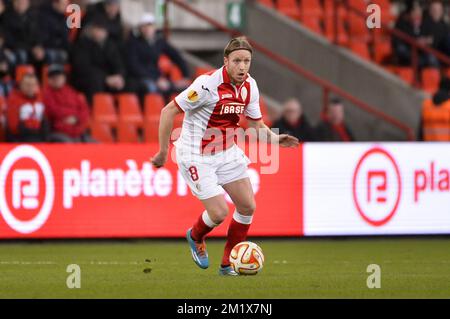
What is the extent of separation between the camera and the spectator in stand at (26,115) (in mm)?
16031

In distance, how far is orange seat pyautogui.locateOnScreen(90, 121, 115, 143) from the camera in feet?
56.3

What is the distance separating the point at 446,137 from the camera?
17.9m

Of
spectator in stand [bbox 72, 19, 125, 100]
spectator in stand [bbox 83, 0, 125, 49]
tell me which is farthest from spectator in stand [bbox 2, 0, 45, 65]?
spectator in stand [bbox 83, 0, 125, 49]

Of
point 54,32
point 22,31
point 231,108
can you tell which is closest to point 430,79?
point 54,32

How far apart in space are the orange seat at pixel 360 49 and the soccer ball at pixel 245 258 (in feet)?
36.7

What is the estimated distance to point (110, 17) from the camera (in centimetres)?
1839

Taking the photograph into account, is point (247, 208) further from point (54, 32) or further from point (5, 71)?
point (54, 32)

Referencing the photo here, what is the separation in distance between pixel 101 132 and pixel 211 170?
20.9 feet

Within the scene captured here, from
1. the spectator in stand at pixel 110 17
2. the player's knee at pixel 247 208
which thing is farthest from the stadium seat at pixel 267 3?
the player's knee at pixel 247 208

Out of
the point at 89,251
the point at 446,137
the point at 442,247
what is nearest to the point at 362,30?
the point at 446,137

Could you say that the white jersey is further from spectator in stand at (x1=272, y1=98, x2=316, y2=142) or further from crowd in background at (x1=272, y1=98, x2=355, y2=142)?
spectator in stand at (x1=272, y1=98, x2=316, y2=142)

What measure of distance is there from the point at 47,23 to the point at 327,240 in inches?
206
